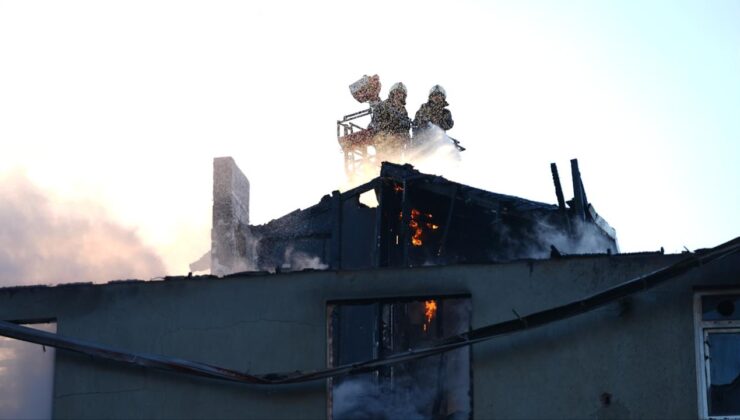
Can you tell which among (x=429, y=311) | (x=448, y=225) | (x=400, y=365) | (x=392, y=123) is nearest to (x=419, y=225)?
(x=448, y=225)

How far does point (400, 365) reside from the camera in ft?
60.5

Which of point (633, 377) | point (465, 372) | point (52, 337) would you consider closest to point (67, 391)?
point (52, 337)

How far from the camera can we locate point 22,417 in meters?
12.3

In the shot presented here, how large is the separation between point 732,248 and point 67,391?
739cm

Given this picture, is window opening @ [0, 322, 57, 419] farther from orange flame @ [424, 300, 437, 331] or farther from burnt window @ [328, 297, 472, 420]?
orange flame @ [424, 300, 437, 331]

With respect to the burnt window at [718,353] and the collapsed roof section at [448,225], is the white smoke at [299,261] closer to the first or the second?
the collapsed roof section at [448,225]

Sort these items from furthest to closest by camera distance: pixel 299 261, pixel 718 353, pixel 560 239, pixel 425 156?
pixel 425 156 < pixel 299 261 < pixel 560 239 < pixel 718 353

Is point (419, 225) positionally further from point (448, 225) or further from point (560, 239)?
point (560, 239)

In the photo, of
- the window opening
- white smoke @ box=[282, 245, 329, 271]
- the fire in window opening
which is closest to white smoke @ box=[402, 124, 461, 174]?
white smoke @ box=[282, 245, 329, 271]

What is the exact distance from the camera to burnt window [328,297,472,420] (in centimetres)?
1667

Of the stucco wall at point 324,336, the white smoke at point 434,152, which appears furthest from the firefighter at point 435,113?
the stucco wall at point 324,336

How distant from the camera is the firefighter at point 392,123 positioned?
30.3 metres

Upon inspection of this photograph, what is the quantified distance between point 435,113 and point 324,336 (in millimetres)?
20436

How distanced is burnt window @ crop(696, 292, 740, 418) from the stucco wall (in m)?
0.13
